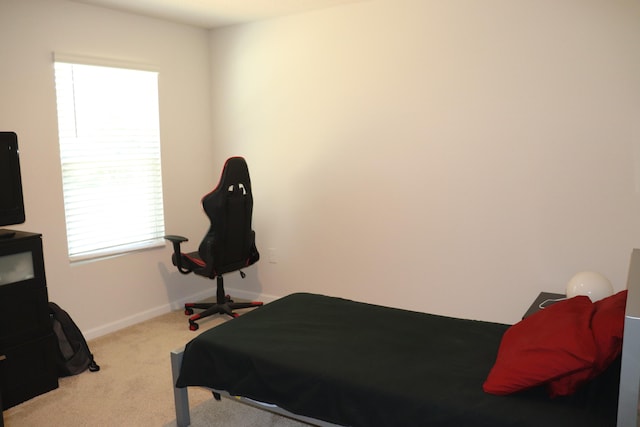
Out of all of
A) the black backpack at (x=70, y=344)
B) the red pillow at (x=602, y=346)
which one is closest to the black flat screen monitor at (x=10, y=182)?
the black backpack at (x=70, y=344)

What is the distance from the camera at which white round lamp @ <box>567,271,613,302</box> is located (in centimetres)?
283

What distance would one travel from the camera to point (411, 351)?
2414 millimetres

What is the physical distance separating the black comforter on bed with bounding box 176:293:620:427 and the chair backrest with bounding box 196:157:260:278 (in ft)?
4.06

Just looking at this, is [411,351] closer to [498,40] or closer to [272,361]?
[272,361]

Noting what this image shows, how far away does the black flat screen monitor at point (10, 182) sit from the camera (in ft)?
10.0

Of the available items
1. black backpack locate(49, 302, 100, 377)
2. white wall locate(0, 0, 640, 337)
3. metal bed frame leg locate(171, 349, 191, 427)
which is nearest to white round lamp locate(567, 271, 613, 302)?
white wall locate(0, 0, 640, 337)

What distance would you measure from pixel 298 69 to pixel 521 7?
70.9 inches

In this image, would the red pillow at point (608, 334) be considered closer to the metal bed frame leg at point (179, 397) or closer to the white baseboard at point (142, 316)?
the metal bed frame leg at point (179, 397)

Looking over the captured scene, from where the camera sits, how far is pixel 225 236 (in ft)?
13.5

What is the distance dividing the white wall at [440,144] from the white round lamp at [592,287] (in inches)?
20.1

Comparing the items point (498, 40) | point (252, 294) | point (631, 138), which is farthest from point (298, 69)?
point (631, 138)

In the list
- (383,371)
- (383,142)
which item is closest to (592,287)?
(383,371)

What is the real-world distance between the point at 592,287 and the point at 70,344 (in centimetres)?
325

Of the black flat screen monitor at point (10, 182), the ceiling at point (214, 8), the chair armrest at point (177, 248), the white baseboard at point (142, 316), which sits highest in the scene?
the ceiling at point (214, 8)
